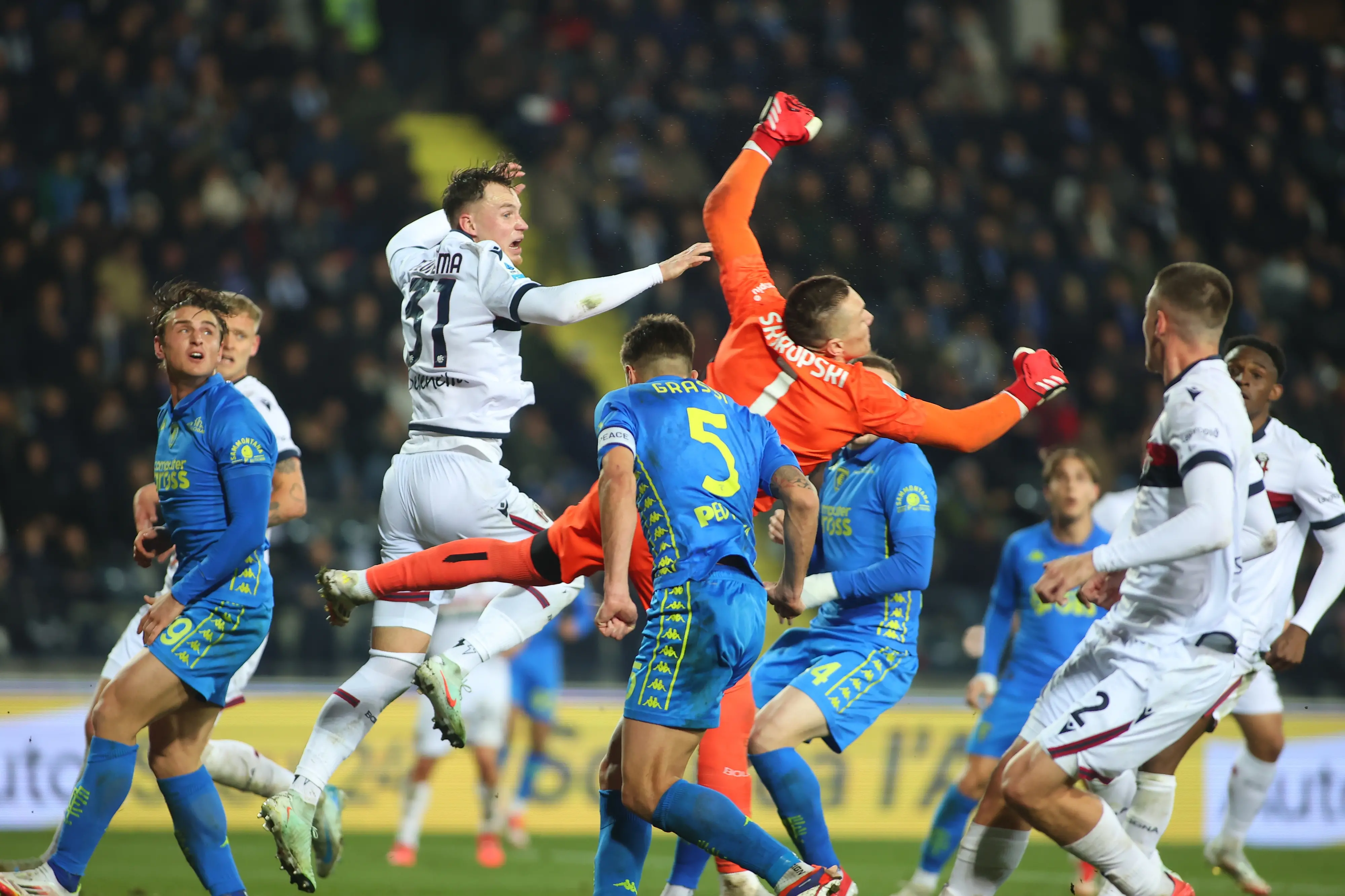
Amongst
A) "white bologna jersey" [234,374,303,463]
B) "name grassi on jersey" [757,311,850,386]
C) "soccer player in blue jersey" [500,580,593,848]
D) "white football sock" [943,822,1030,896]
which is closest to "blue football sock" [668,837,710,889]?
"white football sock" [943,822,1030,896]

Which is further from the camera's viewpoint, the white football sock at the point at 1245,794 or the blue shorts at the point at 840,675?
the white football sock at the point at 1245,794

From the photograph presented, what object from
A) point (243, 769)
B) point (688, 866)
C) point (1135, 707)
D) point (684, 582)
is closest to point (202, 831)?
point (243, 769)

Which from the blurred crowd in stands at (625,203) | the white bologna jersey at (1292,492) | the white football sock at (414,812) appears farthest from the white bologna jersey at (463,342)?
the blurred crowd in stands at (625,203)

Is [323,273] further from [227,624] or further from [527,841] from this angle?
[227,624]

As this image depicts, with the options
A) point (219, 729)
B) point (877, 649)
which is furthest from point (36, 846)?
point (877, 649)

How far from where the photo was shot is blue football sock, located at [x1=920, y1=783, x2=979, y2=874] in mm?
7312

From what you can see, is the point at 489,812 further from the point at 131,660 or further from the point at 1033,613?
the point at 1033,613

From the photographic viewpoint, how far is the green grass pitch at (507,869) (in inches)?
310

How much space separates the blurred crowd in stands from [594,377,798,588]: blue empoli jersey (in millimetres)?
6531

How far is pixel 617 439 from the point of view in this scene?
512cm

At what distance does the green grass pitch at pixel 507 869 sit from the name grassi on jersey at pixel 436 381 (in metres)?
2.76

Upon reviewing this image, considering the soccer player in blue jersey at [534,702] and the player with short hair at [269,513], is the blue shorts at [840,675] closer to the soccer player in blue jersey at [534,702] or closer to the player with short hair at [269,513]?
the player with short hair at [269,513]

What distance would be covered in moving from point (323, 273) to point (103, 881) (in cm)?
763

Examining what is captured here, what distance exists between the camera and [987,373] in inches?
526
